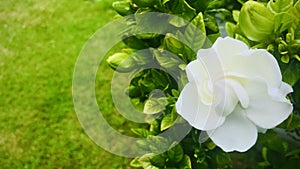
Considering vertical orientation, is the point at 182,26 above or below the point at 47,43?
above

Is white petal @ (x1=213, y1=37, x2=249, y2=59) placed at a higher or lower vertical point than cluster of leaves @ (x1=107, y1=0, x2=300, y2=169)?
higher

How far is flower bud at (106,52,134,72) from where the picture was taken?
1.53 meters

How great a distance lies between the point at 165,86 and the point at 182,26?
0.20 metres

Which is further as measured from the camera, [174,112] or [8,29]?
[8,29]

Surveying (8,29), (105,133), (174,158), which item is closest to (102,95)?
(105,133)

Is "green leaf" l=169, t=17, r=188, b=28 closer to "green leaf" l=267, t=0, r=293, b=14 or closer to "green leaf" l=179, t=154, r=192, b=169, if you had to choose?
"green leaf" l=267, t=0, r=293, b=14

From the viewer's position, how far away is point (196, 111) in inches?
41.0

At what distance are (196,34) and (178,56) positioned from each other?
0.09 m

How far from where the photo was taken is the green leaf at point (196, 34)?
1.28 m

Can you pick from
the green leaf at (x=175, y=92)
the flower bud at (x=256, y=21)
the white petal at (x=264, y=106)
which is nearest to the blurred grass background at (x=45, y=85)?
the green leaf at (x=175, y=92)

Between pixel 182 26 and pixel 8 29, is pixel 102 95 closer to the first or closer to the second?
pixel 8 29

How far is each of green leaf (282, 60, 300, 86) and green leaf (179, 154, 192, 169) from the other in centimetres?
39

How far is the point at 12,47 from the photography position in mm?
3066

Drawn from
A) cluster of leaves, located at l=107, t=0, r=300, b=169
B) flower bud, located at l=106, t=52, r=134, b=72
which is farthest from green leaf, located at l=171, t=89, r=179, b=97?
flower bud, located at l=106, t=52, r=134, b=72
